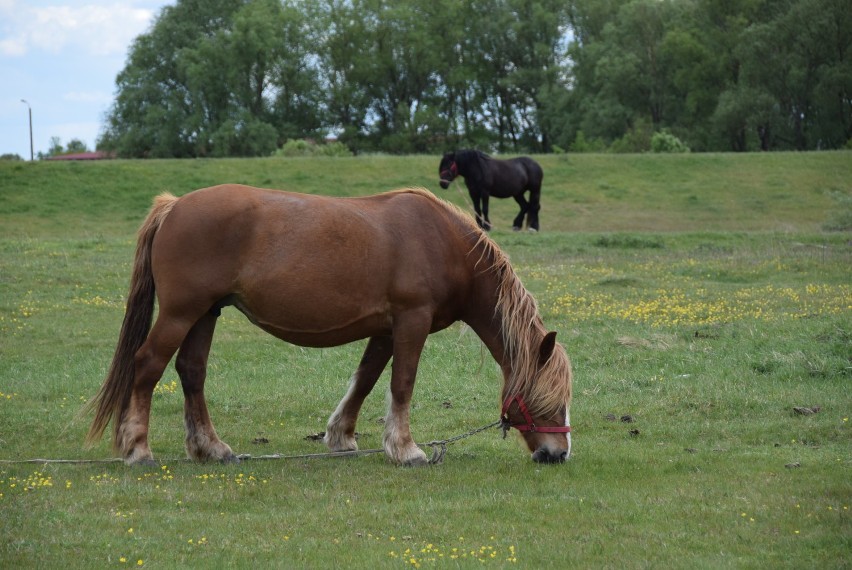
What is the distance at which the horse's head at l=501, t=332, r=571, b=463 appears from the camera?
7.89 m

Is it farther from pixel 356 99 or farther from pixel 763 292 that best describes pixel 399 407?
pixel 356 99

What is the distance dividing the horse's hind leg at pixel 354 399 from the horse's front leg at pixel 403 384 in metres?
0.47

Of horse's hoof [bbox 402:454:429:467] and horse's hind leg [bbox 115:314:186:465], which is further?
horse's hoof [bbox 402:454:429:467]

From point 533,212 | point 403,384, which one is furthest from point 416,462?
point 533,212

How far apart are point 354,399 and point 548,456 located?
177 cm

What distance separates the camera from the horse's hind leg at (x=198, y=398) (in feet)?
26.2

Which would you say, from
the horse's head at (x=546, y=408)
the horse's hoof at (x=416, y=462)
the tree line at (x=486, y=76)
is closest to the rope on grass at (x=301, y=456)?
the horse's hoof at (x=416, y=462)

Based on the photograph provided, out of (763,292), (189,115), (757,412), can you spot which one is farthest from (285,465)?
(189,115)

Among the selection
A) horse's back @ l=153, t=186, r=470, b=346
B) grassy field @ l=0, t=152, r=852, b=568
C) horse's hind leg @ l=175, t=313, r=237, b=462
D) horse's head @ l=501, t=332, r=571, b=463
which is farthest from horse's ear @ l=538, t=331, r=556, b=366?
horse's hind leg @ l=175, t=313, r=237, b=462

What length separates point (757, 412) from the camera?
9.62 m

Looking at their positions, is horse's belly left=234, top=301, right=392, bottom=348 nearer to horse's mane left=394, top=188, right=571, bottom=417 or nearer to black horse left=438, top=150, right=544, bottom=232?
horse's mane left=394, top=188, right=571, bottom=417

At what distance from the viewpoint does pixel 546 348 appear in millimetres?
7914

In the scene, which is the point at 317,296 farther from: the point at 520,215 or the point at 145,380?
the point at 520,215

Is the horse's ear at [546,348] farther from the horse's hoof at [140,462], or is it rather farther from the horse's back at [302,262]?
the horse's hoof at [140,462]
